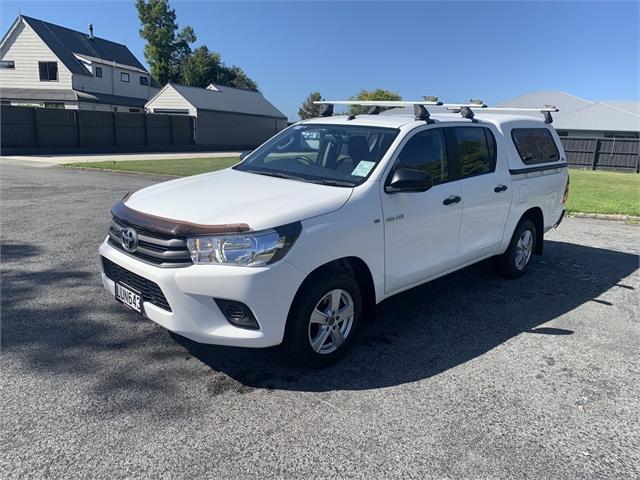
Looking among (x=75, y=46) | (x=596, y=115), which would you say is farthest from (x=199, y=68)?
(x=596, y=115)

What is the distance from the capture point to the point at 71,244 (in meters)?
7.02

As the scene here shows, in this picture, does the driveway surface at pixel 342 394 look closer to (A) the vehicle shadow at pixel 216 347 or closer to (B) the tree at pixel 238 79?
(A) the vehicle shadow at pixel 216 347

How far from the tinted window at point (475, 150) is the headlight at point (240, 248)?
2.48 metres

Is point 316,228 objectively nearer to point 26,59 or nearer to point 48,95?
point 48,95

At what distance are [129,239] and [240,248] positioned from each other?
950mm

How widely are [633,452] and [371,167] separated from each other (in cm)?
265

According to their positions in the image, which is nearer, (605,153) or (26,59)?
(605,153)

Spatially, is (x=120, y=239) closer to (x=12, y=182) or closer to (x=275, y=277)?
(x=275, y=277)

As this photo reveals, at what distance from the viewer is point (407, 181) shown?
3.95 m

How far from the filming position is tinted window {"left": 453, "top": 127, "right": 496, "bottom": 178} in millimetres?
5023

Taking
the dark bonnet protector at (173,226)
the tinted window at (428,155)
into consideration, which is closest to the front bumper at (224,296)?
the dark bonnet protector at (173,226)

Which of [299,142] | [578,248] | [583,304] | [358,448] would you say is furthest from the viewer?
[578,248]

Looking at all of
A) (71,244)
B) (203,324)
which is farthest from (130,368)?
(71,244)

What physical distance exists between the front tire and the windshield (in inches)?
33.6
